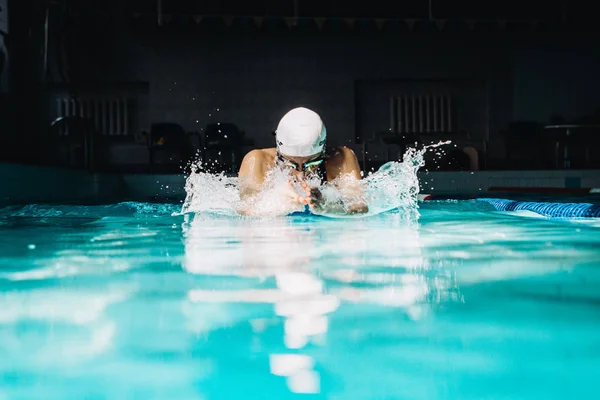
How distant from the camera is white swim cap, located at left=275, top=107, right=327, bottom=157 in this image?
11.5 feet

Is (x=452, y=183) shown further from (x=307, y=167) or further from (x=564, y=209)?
(x=307, y=167)

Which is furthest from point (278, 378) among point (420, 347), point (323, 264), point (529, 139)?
point (529, 139)

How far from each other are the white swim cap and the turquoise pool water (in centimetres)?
117

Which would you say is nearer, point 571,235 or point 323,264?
point 323,264

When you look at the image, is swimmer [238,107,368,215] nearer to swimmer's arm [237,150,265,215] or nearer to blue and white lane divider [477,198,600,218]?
swimmer's arm [237,150,265,215]

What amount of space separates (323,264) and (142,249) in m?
0.78

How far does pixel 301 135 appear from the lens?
3500 mm

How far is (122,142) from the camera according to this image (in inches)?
454

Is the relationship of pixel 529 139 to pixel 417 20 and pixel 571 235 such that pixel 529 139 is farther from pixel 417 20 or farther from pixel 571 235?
pixel 571 235

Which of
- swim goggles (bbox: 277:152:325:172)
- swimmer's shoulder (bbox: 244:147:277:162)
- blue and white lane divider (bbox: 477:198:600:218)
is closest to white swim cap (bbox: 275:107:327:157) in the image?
swim goggles (bbox: 277:152:325:172)

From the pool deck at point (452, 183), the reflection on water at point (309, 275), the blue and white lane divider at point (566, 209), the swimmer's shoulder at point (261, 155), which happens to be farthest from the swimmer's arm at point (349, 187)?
the pool deck at point (452, 183)

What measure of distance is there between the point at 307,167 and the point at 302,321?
8.67ft

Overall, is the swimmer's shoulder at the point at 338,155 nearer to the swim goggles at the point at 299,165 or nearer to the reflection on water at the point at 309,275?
the swim goggles at the point at 299,165

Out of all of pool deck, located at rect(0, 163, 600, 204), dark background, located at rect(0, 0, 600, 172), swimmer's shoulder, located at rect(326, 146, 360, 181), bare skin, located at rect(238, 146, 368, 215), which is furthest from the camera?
dark background, located at rect(0, 0, 600, 172)
